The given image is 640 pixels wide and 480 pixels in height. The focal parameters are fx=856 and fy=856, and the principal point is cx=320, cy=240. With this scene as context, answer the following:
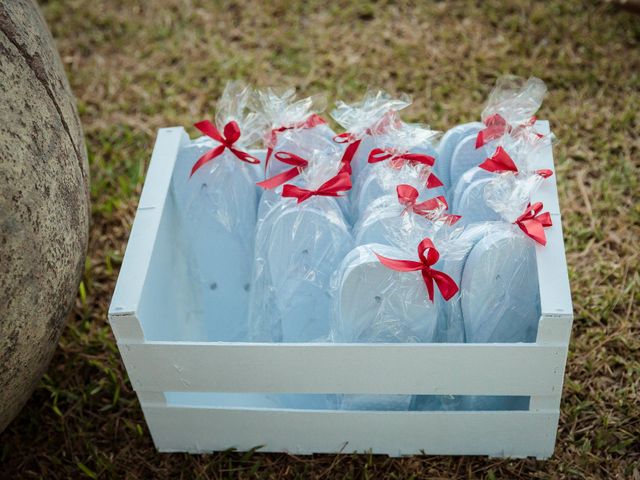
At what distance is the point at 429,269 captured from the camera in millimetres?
1680

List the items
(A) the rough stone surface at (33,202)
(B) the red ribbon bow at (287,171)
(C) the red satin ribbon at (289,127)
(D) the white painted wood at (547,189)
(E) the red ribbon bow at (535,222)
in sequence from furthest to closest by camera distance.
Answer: (C) the red satin ribbon at (289,127), (B) the red ribbon bow at (287,171), (D) the white painted wood at (547,189), (E) the red ribbon bow at (535,222), (A) the rough stone surface at (33,202)

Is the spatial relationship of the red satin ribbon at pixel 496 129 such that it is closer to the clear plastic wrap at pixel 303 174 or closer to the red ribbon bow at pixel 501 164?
the red ribbon bow at pixel 501 164

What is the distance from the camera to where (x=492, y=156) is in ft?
6.21

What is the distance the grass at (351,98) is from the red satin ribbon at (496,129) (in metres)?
0.60

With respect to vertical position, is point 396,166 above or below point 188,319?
above

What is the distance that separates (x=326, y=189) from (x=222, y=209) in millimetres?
281

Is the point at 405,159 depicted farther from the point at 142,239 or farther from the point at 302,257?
the point at 142,239

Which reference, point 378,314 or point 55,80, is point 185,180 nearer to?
point 55,80

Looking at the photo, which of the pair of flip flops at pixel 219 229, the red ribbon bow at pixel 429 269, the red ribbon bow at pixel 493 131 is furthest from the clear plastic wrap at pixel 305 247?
the red ribbon bow at pixel 493 131

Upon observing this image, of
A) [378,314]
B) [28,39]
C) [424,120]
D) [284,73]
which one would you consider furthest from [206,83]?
[378,314]

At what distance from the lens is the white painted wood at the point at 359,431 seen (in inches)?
73.1

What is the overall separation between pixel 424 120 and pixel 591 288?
879 mm

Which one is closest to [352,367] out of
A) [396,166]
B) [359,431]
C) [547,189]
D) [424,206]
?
[359,431]

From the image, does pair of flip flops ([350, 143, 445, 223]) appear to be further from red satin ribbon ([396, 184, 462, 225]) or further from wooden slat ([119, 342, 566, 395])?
wooden slat ([119, 342, 566, 395])
